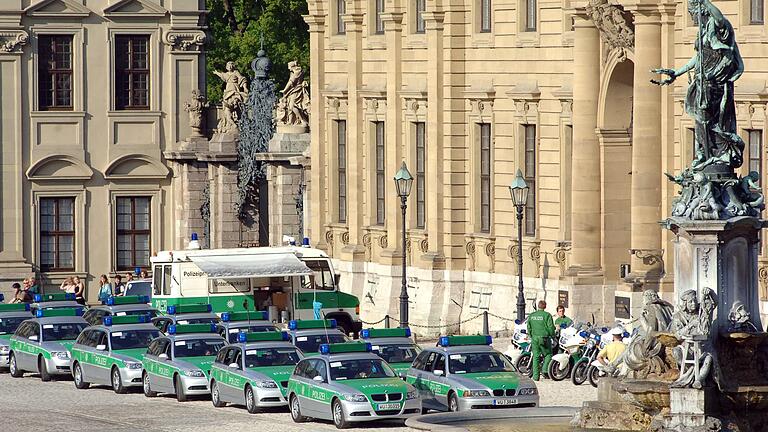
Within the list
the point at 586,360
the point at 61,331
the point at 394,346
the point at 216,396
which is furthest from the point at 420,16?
the point at 216,396

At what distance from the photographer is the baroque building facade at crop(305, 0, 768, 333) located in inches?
2188

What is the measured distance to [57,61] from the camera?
3046 inches

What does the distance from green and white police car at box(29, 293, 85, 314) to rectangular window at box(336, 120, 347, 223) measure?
31.4ft

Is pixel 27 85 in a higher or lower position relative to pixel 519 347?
higher

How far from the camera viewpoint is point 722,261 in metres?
37.4

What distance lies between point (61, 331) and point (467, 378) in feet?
40.7

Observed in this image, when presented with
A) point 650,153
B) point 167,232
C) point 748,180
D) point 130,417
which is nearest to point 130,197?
point 167,232

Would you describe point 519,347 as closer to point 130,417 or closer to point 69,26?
point 130,417

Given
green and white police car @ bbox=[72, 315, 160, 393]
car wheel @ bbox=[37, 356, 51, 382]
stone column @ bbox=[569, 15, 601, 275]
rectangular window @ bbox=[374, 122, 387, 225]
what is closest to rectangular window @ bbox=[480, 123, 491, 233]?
rectangular window @ bbox=[374, 122, 387, 225]

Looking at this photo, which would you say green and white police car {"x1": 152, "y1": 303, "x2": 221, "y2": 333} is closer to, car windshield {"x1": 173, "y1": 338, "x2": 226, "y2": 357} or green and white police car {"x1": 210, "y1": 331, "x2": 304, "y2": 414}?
car windshield {"x1": 173, "y1": 338, "x2": 226, "y2": 357}

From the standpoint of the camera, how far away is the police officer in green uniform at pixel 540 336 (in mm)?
51469

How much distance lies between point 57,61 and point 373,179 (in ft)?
40.4

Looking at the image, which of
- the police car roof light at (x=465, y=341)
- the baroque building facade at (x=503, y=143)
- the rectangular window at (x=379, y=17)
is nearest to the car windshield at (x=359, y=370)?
the police car roof light at (x=465, y=341)

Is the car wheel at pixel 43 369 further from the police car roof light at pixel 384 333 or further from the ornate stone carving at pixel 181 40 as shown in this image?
the ornate stone carving at pixel 181 40
